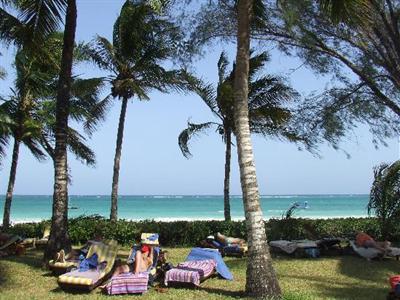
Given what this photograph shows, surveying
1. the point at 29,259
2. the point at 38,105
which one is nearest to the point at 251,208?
the point at 29,259

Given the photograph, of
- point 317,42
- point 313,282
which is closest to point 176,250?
point 313,282

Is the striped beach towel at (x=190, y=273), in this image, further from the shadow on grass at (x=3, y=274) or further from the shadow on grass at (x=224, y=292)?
the shadow on grass at (x=3, y=274)

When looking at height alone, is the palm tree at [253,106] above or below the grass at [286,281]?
above

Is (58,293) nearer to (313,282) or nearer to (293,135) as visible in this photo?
(313,282)

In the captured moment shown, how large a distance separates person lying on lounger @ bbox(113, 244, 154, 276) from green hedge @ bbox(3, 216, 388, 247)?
569 centimetres

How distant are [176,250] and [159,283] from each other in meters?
5.14

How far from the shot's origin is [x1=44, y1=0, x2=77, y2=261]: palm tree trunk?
11.4 m

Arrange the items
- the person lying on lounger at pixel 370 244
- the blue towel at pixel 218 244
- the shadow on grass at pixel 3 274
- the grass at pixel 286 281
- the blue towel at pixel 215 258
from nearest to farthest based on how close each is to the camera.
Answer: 1. the grass at pixel 286 281
2. the shadow on grass at pixel 3 274
3. the blue towel at pixel 215 258
4. the person lying on lounger at pixel 370 244
5. the blue towel at pixel 218 244

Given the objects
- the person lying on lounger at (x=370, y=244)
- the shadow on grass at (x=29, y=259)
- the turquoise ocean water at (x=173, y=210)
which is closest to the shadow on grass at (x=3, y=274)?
the shadow on grass at (x=29, y=259)

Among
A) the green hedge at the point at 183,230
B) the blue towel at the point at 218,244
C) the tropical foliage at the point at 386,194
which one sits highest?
the tropical foliage at the point at 386,194

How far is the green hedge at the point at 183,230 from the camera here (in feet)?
53.5

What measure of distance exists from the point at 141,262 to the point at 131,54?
10014 mm

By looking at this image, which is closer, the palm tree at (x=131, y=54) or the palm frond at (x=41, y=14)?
the palm frond at (x=41, y=14)

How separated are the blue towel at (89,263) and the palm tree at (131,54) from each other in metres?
7.57
